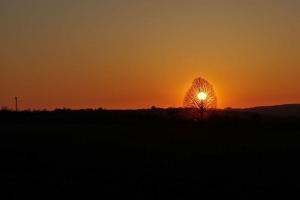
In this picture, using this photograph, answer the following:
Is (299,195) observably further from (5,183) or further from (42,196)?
(5,183)

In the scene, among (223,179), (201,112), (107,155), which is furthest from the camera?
(201,112)

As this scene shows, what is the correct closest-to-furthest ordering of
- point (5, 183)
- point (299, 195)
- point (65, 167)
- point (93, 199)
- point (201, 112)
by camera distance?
point (93, 199)
point (299, 195)
point (5, 183)
point (65, 167)
point (201, 112)

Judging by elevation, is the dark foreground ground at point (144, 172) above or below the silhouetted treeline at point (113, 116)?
below

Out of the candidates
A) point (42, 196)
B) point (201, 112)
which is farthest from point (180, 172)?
point (201, 112)

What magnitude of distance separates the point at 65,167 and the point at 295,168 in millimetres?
10774

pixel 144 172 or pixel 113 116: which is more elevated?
pixel 113 116

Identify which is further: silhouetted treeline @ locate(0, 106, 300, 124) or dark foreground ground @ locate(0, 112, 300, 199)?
silhouetted treeline @ locate(0, 106, 300, 124)

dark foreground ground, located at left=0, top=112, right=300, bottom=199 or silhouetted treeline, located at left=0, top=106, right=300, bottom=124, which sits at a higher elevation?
silhouetted treeline, located at left=0, top=106, right=300, bottom=124

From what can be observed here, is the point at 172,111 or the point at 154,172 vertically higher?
the point at 172,111

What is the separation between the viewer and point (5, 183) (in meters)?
20.8

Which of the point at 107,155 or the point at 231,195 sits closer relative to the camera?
the point at 231,195

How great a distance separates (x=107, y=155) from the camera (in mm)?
29875

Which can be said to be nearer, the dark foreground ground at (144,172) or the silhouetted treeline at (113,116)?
the dark foreground ground at (144,172)

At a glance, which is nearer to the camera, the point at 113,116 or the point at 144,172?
the point at 144,172
